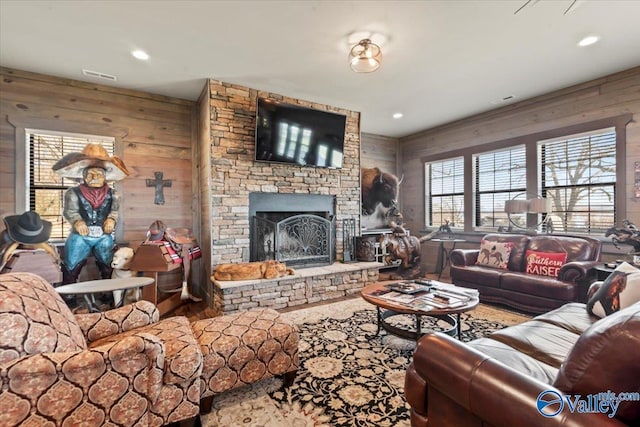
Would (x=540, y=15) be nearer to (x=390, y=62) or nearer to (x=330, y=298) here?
(x=390, y=62)

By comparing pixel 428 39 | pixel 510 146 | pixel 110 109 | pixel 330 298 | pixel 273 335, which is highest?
pixel 428 39

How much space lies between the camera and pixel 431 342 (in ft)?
4.12

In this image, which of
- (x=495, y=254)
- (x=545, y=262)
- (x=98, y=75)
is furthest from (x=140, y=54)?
(x=545, y=262)

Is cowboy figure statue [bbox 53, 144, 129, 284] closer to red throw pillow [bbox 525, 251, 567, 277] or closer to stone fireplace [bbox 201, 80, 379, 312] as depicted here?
stone fireplace [bbox 201, 80, 379, 312]

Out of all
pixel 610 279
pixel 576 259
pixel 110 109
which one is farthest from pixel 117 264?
pixel 576 259

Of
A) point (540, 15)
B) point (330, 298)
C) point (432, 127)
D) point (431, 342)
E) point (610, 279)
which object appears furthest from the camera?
point (432, 127)

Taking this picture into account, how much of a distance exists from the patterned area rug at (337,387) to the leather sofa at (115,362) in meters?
0.16

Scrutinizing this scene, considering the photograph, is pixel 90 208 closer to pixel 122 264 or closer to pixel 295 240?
pixel 122 264

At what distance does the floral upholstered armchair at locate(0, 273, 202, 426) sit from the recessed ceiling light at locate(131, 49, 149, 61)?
2.48 m

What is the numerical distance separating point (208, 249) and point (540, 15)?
4194mm

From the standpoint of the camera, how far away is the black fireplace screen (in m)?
4.02

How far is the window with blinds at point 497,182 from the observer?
4.59 meters

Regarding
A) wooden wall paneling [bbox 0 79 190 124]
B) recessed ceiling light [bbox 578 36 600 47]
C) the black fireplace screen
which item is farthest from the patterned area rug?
wooden wall paneling [bbox 0 79 190 124]

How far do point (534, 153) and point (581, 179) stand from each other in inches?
27.0
